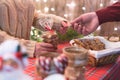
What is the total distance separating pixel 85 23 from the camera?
1.51 meters

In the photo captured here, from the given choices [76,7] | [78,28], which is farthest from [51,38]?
[76,7]

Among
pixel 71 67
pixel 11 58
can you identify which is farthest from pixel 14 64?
pixel 71 67

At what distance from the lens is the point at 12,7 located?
4.74 ft

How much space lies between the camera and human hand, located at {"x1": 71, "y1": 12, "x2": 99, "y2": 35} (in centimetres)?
145

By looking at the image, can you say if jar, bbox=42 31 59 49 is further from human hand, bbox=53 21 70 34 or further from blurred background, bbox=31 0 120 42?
blurred background, bbox=31 0 120 42

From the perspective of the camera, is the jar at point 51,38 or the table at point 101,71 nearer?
the table at point 101,71

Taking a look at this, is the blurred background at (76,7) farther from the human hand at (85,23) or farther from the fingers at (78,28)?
the fingers at (78,28)

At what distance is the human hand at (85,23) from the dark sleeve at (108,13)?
36mm

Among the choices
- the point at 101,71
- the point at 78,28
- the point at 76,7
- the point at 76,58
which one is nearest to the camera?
the point at 76,58

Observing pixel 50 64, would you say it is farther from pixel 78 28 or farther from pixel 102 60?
pixel 78 28

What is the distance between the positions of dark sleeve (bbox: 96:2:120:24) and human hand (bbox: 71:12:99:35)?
4 centimetres

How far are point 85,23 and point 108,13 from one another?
173mm

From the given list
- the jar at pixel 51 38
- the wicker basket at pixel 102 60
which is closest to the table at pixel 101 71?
the wicker basket at pixel 102 60

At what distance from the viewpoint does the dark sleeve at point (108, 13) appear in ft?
4.97
